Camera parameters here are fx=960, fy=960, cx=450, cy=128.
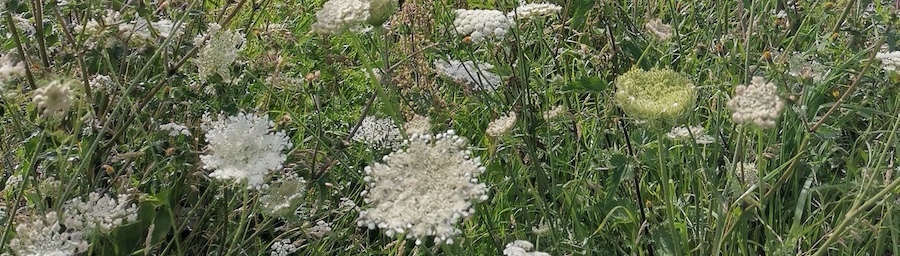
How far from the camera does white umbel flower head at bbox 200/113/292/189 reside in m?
1.21

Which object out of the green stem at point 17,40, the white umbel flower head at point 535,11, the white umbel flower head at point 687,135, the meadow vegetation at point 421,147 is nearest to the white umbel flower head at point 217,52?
the meadow vegetation at point 421,147

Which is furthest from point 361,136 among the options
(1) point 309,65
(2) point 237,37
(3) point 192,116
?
(1) point 309,65

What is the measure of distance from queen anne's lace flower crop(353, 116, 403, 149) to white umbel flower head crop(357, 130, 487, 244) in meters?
0.70

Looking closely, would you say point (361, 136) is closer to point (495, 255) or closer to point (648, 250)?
point (495, 255)

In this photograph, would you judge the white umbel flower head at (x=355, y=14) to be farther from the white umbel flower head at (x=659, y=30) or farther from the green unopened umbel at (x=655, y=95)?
the white umbel flower head at (x=659, y=30)

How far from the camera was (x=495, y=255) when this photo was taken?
183 cm

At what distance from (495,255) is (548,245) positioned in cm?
12

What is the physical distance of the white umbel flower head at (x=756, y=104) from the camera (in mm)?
1184

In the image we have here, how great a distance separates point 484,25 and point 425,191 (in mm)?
647

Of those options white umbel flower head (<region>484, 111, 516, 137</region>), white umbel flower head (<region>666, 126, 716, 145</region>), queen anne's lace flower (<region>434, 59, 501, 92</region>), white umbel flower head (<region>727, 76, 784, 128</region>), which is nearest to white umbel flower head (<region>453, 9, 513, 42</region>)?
queen anne's lace flower (<region>434, 59, 501, 92</region>)

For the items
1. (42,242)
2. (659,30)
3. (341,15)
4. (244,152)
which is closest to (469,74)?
(659,30)

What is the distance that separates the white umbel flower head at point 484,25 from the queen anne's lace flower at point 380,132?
0.88 ft

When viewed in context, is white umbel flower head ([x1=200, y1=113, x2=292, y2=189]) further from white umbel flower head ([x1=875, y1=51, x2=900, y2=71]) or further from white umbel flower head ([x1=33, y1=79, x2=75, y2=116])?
white umbel flower head ([x1=875, y1=51, x2=900, y2=71])

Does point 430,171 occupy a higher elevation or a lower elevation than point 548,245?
higher
